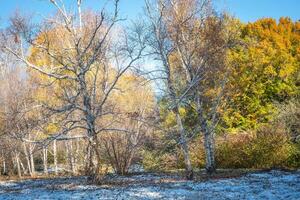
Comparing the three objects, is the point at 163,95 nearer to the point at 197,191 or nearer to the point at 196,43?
the point at 196,43

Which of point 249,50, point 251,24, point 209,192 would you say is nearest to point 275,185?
A: point 209,192

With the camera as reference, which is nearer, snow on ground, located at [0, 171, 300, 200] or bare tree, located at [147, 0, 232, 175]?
snow on ground, located at [0, 171, 300, 200]

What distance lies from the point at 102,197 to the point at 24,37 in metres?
6.96

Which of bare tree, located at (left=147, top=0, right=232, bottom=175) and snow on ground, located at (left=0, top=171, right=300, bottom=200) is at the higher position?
bare tree, located at (left=147, top=0, right=232, bottom=175)

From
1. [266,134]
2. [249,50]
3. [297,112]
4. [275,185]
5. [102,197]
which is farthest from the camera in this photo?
[249,50]

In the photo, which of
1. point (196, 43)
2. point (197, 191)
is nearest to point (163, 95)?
point (196, 43)

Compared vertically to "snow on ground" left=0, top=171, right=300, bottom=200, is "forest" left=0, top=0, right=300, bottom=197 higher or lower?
higher

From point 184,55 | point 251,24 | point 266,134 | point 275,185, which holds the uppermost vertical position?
point 251,24

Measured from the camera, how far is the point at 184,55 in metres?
18.7

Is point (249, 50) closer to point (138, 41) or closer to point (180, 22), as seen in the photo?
point (180, 22)

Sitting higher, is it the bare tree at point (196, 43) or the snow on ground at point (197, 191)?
the bare tree at point (196, 43)

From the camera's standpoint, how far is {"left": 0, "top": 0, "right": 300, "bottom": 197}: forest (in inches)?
619

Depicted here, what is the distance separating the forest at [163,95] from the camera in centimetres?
1573

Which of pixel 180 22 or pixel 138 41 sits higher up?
pixel 180 22
